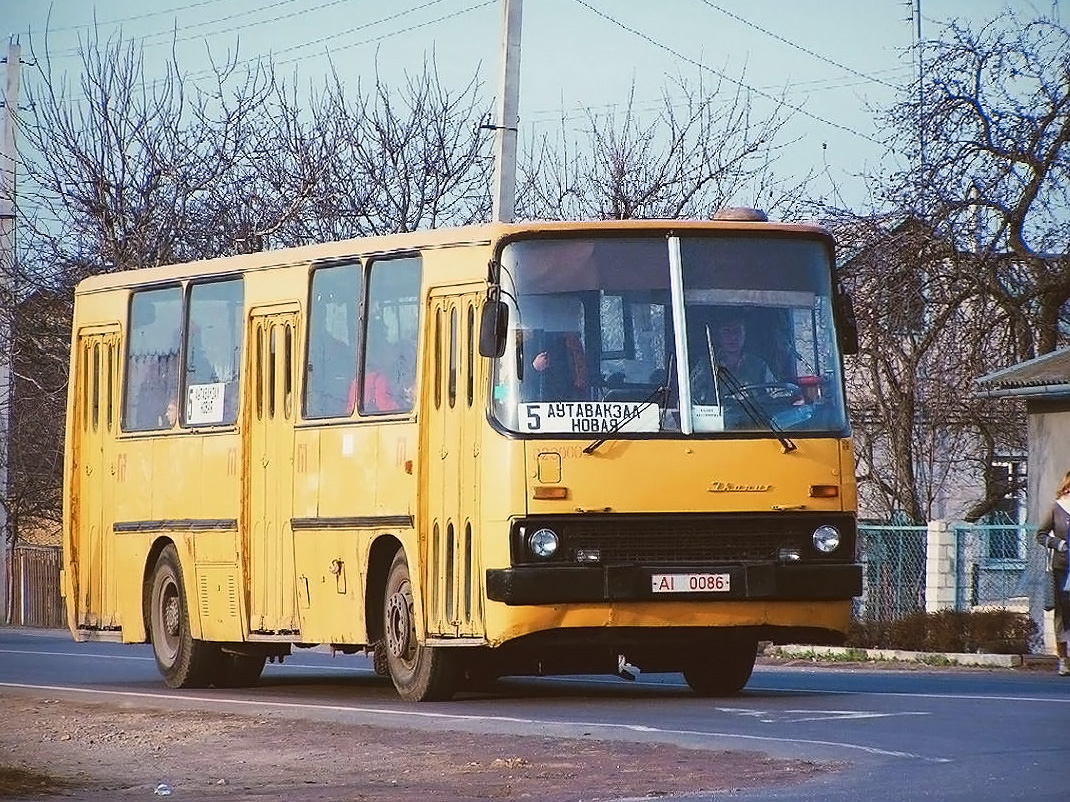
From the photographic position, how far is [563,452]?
1664 cm

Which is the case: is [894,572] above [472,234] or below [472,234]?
below

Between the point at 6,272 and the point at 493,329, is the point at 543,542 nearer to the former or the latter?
the point at 493,329

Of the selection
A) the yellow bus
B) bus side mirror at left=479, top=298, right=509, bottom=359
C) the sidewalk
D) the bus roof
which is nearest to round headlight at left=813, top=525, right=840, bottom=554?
the yellow bus

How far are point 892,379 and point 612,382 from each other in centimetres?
2017

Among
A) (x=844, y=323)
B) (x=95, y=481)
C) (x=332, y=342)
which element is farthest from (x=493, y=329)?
(x=95, y=481)

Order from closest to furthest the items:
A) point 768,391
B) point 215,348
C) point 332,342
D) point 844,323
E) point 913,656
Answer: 1. point 768,391
2. point 844,323
3. point 332,342
4. point 215,348
5. point 913,656

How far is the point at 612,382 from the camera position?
55.2 feet

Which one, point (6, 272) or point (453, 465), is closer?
point (453, 465)

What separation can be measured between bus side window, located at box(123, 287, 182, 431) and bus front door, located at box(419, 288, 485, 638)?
4252mm

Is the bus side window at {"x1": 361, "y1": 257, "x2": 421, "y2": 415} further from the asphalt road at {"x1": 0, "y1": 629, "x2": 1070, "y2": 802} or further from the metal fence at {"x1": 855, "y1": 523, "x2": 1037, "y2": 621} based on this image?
the metal fence at {"x1": 855, "y1": 523, "x2": 1037, "y2": 621}

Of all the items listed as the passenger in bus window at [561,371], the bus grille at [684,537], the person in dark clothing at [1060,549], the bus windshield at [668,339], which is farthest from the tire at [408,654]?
the person in dark clothing at [1060,549]

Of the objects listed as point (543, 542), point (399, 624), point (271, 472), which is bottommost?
point (399, 624)

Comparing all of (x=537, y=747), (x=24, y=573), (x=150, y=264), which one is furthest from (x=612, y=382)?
(x=24, y=573)

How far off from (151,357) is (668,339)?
20.6 feet
